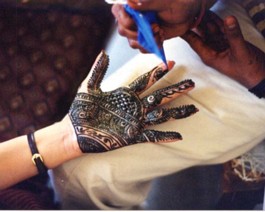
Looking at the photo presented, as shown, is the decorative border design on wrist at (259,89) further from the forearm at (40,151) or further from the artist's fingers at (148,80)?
the forearm at (40,151)

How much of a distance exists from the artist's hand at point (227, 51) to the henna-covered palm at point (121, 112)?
45mm

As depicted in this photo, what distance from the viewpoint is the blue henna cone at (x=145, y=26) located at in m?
0.49

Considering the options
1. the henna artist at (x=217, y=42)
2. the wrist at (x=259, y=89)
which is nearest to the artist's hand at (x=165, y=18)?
the henna artist at (x=217, y=42)

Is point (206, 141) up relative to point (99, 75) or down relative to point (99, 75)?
down

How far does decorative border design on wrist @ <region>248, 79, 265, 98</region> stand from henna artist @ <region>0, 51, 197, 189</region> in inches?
3.0

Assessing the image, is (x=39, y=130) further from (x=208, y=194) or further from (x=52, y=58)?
(x=208, y=194)

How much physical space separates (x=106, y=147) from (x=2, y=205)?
0.47 feet

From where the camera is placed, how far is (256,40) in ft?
1.81

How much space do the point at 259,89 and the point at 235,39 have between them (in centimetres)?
7

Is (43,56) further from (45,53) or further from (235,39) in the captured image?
(235,39)

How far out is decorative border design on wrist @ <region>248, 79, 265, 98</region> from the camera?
0.54 m

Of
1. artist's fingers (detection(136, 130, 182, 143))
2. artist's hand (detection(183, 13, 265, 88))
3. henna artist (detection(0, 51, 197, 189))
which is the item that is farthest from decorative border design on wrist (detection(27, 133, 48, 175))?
artist's hand (detection(183, 13, 265, 88))

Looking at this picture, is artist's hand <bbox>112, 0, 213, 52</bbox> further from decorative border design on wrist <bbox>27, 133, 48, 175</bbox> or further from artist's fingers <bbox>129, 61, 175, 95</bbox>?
decorative border design on wrist <bbox>27, 133, 48, 175</bbox>

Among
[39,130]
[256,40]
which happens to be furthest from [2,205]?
[256,40]
